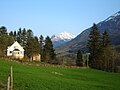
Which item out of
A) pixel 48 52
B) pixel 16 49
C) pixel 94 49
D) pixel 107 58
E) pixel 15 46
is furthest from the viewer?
pixel 16 49

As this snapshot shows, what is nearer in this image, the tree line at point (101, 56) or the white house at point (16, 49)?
the tree line at point (101, 56)

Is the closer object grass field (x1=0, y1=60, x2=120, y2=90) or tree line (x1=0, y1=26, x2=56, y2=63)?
grass field (x1=0, y1=60, x2=120, y2=90)

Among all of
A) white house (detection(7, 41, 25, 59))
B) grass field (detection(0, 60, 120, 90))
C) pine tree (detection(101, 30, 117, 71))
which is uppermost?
white house (detection(7, 41, 25, 59))

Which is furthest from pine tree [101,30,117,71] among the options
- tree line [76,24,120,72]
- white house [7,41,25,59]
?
white house [7,41,25,59]

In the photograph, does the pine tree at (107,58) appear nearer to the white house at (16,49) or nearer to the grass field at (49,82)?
the white house at (16,49)

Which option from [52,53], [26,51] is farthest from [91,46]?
[26,51]

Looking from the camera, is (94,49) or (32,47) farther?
(32,47)

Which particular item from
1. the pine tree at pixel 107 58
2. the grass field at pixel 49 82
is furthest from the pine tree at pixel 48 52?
the grass field at pixel 49 82

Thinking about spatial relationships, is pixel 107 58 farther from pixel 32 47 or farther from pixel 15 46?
pixel 15 46

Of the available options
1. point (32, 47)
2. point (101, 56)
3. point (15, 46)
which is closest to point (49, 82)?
point (101, 56)

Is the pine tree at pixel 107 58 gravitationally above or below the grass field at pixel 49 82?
above

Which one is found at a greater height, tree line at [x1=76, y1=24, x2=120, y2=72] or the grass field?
tree line at [x1=76, y1=24, x2=120, y2=72]

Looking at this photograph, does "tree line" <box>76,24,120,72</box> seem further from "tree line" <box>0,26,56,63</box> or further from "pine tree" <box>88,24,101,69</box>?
"tree line" <box>0,26,56,63</box>

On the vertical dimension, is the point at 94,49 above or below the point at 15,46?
below
